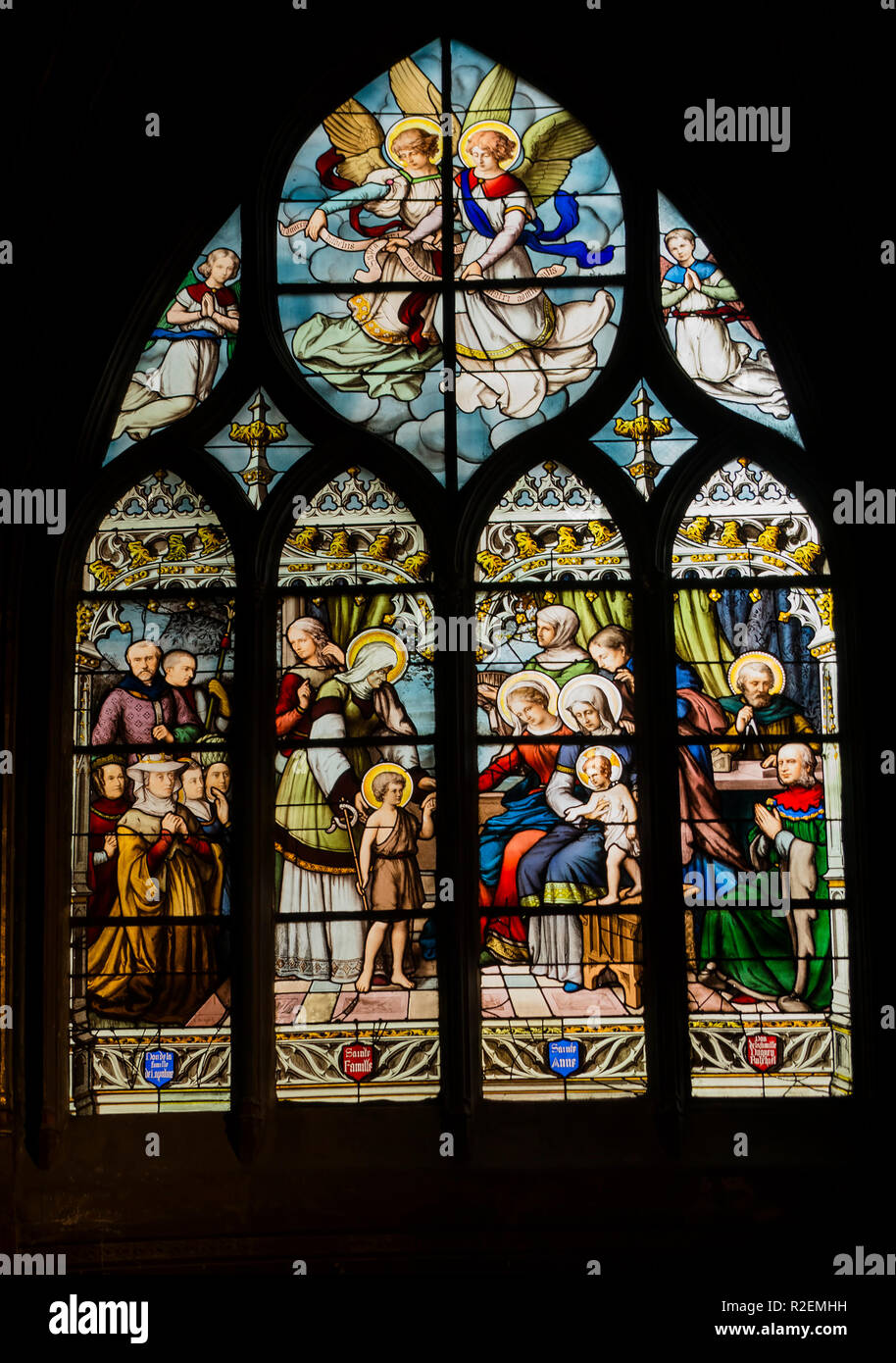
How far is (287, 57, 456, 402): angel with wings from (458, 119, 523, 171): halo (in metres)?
0.11

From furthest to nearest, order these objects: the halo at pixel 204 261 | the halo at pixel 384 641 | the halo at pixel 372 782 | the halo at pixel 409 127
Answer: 1. the halo at pixel 409 127
2. the halo at pixel 204 261
3. the halo at pixel 384 641
4. the halo at pixel 372 782

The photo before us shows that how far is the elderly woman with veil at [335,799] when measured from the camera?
6352 millimetres

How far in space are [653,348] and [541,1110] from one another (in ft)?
10.4

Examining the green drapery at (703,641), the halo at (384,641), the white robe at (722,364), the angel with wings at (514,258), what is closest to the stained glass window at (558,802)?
the green drapery at (703,641)

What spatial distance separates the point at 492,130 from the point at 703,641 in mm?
2459

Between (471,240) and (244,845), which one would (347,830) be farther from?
(471,240)

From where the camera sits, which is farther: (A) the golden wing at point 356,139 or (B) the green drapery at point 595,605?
(A) the golden wing at point 356,139

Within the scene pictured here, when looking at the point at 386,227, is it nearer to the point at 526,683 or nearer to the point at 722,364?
the point at 722,364

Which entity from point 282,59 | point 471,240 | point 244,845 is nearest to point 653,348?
point 471,240

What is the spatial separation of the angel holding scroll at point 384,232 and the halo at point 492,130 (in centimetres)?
11

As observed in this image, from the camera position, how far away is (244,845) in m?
6.33

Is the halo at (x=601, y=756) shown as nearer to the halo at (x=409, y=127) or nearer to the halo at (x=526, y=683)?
the halo at (x=526, y=683)

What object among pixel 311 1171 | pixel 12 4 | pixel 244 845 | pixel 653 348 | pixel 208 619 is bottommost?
pixel 311 1171

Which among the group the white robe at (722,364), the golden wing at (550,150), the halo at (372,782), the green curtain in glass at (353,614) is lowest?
the halo at (372,782)
